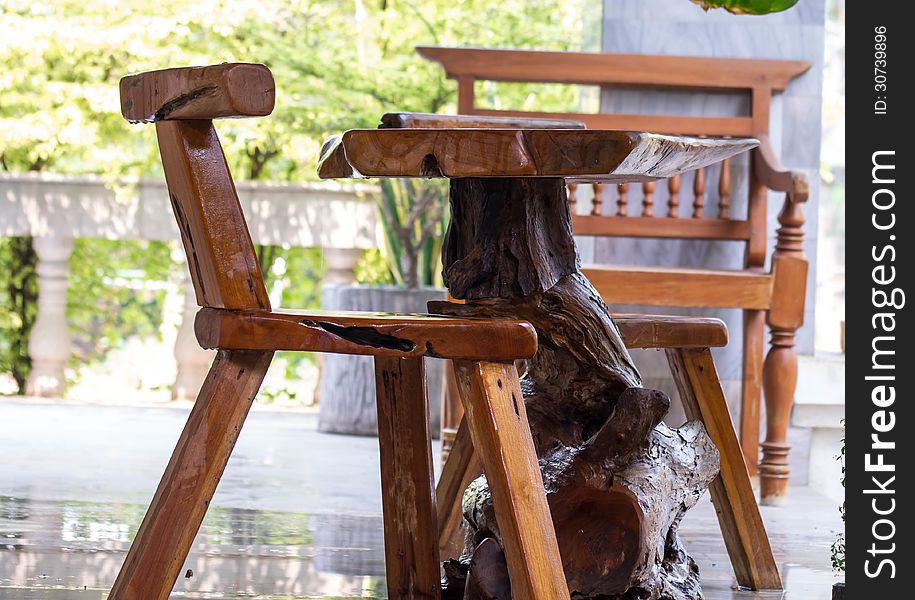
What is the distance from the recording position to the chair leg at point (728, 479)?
1.98 meters

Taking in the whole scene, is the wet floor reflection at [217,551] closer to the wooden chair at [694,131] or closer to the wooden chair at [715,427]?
the wooden chair at [715,427]

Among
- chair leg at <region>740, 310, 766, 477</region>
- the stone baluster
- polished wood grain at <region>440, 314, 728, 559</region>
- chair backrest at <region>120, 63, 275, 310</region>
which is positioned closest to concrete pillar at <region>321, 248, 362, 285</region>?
the stone baluster

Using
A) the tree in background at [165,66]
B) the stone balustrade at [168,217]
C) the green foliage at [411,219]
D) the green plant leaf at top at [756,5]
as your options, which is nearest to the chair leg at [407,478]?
the green plant leaf at top at [756,5]

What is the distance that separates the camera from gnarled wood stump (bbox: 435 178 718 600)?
1700 millimetres

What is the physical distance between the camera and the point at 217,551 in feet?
6.98

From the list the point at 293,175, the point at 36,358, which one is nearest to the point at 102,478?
the point at 36,358

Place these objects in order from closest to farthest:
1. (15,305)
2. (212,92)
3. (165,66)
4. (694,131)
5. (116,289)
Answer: (212,92) → (694,131) → (15,305) → (165,66) → (116,289)

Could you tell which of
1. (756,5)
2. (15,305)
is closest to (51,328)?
(15,305)

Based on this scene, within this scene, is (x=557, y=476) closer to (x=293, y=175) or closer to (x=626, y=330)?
(x=626, y=330)

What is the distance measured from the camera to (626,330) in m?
1.93

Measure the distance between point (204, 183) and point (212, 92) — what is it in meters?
0.13

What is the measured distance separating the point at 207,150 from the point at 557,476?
713mm

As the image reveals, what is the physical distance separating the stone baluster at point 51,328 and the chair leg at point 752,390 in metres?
2.99

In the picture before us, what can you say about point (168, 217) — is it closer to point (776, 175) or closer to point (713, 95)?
point (713, 95)
